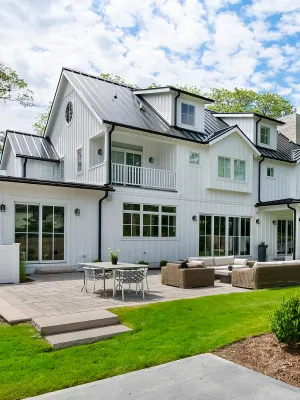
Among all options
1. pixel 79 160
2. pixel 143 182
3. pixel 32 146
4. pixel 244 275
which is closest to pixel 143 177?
pixel 143 182

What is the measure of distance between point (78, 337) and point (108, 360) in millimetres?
951

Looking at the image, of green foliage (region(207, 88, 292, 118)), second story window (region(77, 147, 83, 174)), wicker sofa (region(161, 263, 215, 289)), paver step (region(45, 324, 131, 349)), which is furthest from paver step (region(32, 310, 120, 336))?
green foliage (region(207, 88, 292, 118))

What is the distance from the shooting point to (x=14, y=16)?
10.7 metres

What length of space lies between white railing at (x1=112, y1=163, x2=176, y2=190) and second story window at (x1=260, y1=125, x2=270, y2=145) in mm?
7812

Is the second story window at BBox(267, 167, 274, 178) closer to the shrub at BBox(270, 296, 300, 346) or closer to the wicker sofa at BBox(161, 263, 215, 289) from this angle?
the wicker sofa at BBox(161, 263, 215, 289)

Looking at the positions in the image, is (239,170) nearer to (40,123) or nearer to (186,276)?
(186,276)

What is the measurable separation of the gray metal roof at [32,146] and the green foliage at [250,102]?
22.0 metres

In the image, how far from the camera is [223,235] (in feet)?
58.7

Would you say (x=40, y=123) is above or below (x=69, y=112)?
above

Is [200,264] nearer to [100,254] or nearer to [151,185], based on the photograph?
[100,254]

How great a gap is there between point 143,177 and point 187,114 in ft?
15.2

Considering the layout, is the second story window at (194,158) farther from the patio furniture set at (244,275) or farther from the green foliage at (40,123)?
the green foliage at (40,123)

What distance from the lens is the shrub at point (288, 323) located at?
190 inches

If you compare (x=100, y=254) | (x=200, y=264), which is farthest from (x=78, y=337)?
(x=100, y=254)
